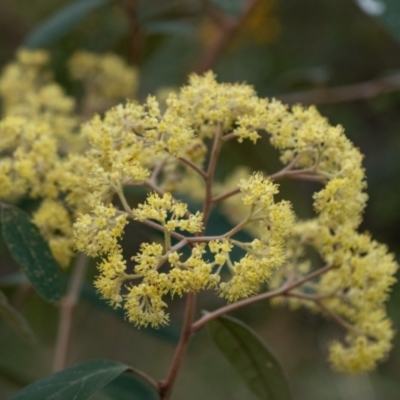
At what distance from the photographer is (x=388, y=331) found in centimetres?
150

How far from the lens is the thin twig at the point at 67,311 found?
1.92 metres

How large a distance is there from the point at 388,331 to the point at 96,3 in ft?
5.10

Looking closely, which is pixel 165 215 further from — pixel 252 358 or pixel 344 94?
pixel 344 94

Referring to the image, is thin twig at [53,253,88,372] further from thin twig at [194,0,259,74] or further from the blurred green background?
thin twig at [194,0,259,74]

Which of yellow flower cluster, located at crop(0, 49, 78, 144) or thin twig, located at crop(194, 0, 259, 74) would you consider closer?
yellow flower cluster, located at crop(0, 49, 78, 144)

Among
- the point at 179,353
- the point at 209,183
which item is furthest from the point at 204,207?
the point at 179,353

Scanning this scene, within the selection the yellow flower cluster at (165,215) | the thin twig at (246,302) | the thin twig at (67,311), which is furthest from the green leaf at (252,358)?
the thin twig at (67,311)

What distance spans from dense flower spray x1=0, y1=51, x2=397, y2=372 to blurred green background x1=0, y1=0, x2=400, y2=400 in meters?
0.72

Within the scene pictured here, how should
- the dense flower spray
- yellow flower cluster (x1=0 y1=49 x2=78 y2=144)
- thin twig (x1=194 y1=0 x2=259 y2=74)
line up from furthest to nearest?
thin twig (x1=194 y1=0 x2=259 y2=74) → yellow flower cluster (x1=0 y1=49 x2=78 y2=144) → the dense flower spray

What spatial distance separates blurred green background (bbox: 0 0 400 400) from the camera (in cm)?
259

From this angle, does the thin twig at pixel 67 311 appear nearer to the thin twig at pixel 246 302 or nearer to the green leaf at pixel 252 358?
the green leaf at pixel 252 358

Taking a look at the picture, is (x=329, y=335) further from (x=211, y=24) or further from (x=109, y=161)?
(x=109, y=161)

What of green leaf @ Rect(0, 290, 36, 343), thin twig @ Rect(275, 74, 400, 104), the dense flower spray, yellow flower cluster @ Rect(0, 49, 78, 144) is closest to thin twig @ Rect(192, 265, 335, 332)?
the dense flower spray

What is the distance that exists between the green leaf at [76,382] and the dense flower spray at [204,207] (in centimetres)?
12
